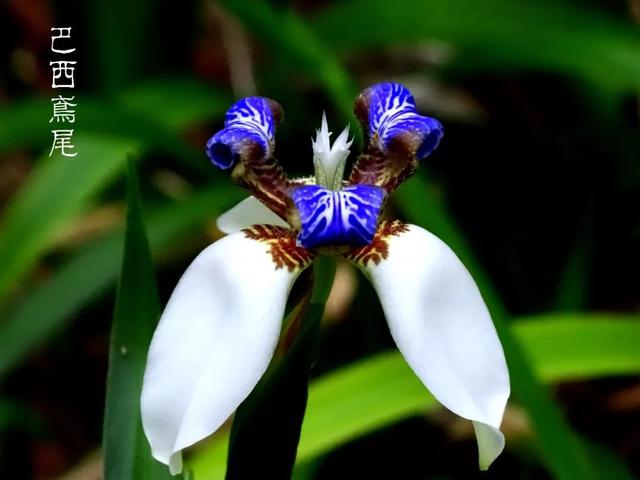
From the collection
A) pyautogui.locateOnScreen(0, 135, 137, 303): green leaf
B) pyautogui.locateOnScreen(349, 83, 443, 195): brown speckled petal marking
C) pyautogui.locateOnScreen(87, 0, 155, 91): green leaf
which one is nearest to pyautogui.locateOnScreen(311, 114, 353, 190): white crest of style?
pyautogui.locateOnScreen(349, 83, 443, 195): brown speckled petal marking

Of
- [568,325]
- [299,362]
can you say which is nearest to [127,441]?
[299,362]

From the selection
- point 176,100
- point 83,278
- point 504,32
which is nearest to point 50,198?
point 83,278

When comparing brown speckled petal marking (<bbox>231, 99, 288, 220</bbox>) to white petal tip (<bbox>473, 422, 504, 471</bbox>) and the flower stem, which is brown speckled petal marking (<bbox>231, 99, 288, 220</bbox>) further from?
white petal tip (<bbox>473, 422, 504, 471</bbox>)

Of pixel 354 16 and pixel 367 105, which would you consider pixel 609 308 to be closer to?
pixel 354 16

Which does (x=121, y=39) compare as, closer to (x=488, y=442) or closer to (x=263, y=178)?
(x=263, y=178)

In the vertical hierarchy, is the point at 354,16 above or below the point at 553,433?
above

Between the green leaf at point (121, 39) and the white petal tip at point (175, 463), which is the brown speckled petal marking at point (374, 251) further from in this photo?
the green leaf at point (121, 39)
